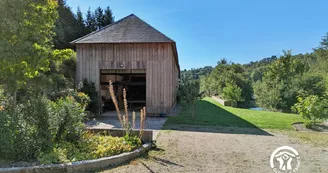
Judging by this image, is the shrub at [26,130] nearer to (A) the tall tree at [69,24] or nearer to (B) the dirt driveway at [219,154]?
(B) the dirt driveway at [219,154]

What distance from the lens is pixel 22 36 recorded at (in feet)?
17.7

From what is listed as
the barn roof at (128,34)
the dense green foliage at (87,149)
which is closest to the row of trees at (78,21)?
the barn roof at (128,34)

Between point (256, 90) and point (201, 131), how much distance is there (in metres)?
23.9

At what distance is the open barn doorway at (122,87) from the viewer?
43.3ft

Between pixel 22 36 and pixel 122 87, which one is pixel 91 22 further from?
pixel 22 36

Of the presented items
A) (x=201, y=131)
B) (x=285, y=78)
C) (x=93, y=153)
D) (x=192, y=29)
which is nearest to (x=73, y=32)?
(x=192, y=29)

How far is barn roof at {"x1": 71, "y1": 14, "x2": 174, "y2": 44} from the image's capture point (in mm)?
11617

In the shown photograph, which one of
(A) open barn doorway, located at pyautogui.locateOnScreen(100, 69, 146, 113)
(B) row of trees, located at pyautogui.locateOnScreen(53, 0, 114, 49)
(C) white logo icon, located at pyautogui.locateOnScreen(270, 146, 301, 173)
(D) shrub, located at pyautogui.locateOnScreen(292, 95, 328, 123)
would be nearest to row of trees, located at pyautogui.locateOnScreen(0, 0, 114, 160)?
(C) white logo icon, located at pyautogui.locateOnScreen(270, 146, 301, 173)

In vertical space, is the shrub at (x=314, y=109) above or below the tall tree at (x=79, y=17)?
below

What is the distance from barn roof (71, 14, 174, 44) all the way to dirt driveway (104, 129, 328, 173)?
5.70m

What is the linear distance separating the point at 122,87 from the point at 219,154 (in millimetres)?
12635

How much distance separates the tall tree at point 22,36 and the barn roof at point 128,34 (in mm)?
5342

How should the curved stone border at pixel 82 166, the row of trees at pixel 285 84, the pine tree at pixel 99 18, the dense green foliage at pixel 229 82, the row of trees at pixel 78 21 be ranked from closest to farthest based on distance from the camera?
the curved stone border at pixel 82 166, the row of trees at pixel 285 84, the row of trees at pixel 78 21, the pine tree at pixel 99 18, the dense green foliage at pixel 229 82

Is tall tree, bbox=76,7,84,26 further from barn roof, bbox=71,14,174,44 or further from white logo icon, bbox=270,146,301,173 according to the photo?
white logo icon, bbox=270,146,301,173
